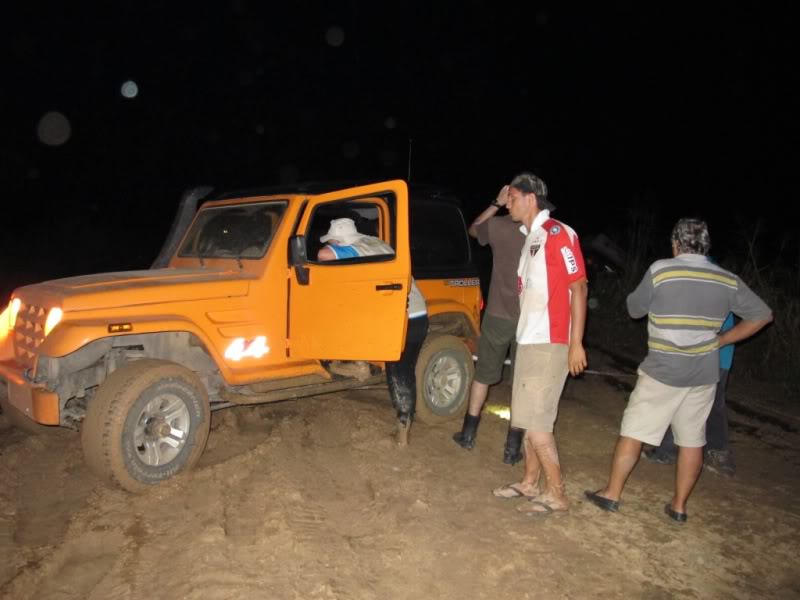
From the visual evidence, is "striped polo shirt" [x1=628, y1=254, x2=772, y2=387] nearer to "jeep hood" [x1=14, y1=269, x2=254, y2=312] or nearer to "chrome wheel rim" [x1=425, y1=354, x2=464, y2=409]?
"chrome wheel rim" [x1=425, y1=354, x2=464, y2=409]

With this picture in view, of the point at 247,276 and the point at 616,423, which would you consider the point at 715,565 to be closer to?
the point at 616,423

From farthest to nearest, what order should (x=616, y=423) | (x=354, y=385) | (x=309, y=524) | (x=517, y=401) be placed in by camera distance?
(x=616, y=423), (x=354, y=385), (x=517, y=401), (x=309, y=524)

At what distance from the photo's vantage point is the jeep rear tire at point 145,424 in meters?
3.96

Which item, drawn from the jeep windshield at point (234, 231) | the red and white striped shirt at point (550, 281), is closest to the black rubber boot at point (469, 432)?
the red and white striped shirt at point (550, 281)

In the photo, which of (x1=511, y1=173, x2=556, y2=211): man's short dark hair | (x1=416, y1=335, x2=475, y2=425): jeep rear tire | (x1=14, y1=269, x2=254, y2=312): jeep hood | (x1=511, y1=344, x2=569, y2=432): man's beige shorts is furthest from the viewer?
(x1=416, y1=335, x2=475, y2=425): jeep rear tire

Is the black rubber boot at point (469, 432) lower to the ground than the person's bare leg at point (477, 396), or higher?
lower

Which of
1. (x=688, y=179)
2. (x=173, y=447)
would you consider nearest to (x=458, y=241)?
(x=173, y=447)

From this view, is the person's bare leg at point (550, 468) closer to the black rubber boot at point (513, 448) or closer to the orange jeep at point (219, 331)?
the black rubber boot at point (513, 448)

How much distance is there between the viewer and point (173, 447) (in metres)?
4.25

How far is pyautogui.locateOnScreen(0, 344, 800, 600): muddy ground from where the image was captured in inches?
123

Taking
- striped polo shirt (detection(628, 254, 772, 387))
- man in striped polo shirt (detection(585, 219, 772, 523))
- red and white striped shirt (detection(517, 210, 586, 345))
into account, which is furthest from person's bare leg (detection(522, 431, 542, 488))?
striped polo shirt (detection(628, 254, 772, 387))

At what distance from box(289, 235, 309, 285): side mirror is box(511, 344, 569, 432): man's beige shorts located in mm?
1744

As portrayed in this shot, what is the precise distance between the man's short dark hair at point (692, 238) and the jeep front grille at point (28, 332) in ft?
13.6

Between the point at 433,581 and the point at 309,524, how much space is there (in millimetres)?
894
